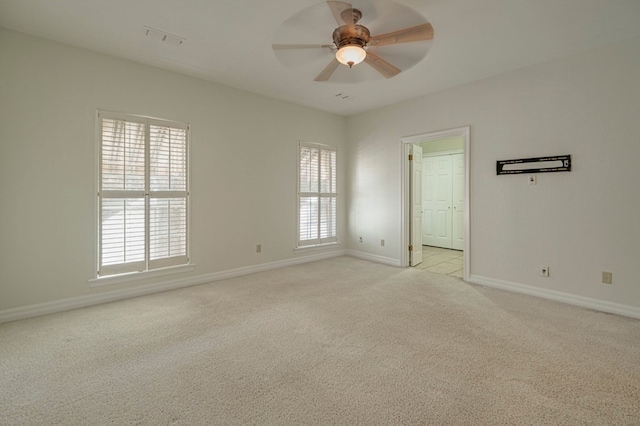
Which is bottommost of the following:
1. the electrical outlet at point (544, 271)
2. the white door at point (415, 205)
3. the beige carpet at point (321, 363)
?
the beige carpet at point (321, 363)

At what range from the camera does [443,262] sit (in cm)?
538

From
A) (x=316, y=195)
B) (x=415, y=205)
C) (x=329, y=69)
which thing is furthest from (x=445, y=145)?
(x=329, y=69)

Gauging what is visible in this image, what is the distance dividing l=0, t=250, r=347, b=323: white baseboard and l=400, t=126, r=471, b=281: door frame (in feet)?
6.67

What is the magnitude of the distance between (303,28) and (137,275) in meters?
3.30

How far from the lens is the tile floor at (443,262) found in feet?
15.6

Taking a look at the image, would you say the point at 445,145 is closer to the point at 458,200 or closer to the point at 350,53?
the point at 458,200

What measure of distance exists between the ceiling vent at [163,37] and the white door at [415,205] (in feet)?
12.1

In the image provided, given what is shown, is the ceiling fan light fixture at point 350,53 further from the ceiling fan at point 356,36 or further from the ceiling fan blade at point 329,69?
the ceiling fan blade at point 329,69

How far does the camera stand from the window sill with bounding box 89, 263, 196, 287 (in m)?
3.22

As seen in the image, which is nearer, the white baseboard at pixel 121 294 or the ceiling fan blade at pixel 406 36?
the ceiling fan blade at pixel 406 36

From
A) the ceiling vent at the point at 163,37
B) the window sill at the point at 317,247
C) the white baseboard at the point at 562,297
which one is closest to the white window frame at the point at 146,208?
the ceiling vent at the point at 163,37

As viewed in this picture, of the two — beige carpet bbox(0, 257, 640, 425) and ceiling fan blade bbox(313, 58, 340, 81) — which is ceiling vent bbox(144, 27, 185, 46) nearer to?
ceiling fan blade bbox(313, 58, 340, 81)

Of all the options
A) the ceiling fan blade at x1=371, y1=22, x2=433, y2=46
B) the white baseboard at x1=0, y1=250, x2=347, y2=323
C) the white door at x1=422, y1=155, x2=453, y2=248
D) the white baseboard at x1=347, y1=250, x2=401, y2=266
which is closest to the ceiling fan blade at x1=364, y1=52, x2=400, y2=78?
the ceiling fan blade at x1=371, y1=22, x2=433, y2=46

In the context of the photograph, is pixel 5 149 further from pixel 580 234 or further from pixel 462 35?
pixel 580 234
